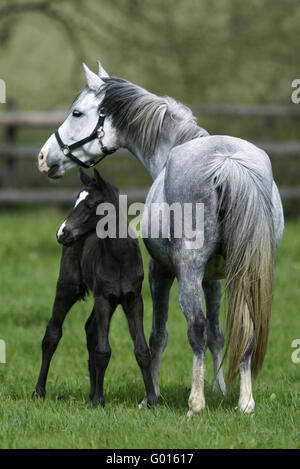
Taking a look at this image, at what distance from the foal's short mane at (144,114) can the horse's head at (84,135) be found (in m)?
0.07

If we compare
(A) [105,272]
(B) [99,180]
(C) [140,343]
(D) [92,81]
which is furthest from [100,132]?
(C) [140,343]

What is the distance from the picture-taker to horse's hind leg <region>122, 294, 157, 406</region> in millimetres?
5008

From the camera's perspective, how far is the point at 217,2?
14406 millimetres

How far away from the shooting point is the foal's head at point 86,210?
16.5 ft

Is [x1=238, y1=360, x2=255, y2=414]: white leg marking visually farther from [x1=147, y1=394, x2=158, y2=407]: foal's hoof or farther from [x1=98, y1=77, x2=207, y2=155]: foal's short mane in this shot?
[x1=98, y1=77, x2=207, y2=155]: foal's short mane

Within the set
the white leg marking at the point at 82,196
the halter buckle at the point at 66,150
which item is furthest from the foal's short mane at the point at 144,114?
the white leg marking at the point at 82,196

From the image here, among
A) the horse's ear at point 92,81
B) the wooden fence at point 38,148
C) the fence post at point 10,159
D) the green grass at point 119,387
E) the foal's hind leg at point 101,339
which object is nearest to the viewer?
the green grass at point 119,387

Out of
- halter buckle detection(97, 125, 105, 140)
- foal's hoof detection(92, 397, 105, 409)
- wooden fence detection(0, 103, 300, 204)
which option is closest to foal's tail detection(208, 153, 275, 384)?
foal's hoof detection(92, 397, 105, 409)

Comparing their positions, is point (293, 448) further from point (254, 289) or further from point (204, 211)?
point (204, 211)

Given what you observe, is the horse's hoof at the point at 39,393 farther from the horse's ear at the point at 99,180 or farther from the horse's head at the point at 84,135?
the horse's head at the point at 84,135

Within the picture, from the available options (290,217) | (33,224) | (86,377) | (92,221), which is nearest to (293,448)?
(92,221)

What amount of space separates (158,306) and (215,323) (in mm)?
577

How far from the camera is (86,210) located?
5.06 metres

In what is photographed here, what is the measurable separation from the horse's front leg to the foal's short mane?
3.60ft
